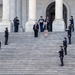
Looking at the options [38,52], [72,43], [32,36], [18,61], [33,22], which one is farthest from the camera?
[33,22]

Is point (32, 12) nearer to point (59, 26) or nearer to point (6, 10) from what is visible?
point (6, 10)

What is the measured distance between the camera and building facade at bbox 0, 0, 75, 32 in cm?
4469

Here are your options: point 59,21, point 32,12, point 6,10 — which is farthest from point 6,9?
point 59,21

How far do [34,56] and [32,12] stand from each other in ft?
37.7

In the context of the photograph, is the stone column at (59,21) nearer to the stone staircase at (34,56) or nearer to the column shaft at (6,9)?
the stone staircase at (34,56)

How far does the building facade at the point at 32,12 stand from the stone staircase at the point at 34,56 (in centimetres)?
358

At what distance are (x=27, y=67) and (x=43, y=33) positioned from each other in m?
10.3

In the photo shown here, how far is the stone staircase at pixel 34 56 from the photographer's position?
102 ft

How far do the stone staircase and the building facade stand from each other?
11.7 ft

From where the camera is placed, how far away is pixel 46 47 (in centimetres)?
3700

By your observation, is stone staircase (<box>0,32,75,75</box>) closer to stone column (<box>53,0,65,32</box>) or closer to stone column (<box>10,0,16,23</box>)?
stone column (<box>53,0,65,32</box>)

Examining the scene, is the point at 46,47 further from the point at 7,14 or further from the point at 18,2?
the point at 18,2

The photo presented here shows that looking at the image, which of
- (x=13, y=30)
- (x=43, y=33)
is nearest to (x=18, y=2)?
(x=13, y=30)

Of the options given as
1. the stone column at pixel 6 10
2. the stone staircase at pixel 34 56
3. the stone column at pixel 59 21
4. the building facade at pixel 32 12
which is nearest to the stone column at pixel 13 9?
the building facade at pixel 32 12
